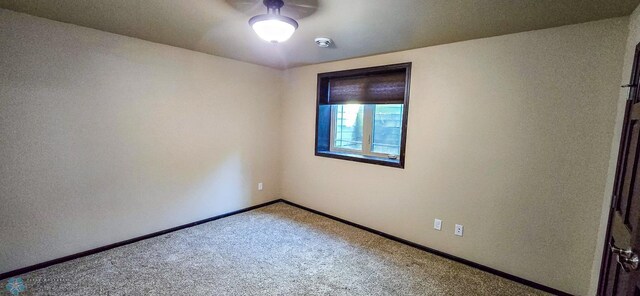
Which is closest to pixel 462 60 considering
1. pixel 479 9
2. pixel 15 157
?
pixel 479 9

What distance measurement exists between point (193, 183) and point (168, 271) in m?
1.18

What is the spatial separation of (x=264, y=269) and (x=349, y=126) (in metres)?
2.09

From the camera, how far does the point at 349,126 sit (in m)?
3.64

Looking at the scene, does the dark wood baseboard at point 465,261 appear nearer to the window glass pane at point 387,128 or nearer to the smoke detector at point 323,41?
the window glass pane at point 387,128

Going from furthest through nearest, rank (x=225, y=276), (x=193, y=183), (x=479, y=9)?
(x=193, y=183) → (x=225, y=276) → (x=479, y=9)

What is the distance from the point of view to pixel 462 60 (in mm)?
2449

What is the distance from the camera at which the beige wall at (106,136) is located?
2.12 meters

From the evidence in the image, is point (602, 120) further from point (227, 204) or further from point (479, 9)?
point (227, 204)

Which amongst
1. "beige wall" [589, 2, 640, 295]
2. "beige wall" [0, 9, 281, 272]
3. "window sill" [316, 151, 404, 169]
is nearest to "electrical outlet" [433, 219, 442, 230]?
"window sill" [316, 151, 404, 169]

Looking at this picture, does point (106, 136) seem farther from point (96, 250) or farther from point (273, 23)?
point (273, 23)

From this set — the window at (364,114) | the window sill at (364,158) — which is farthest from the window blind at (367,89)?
the window sill at (364,158)

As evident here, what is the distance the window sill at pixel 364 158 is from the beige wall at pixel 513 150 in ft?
0.28

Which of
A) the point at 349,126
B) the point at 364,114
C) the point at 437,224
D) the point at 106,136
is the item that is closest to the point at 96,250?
the point at 106,136

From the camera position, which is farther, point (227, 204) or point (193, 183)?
point (227, 204)
